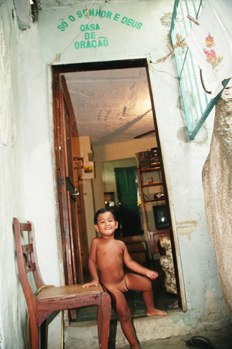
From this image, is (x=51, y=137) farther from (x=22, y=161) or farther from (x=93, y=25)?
(x=93, y=25)

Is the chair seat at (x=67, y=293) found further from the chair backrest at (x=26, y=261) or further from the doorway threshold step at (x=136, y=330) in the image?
the doorway threshold step at (x=136, y=330)

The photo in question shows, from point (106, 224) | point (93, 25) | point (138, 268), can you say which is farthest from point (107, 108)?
point (138, 268)

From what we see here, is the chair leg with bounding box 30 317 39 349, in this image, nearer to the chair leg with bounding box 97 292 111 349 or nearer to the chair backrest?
the chair backrest

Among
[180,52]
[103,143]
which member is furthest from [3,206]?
[103,143]

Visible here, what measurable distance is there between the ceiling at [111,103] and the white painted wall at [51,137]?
0.93 metres

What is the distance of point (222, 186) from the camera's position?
4.40 feet

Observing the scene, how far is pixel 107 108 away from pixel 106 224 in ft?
10.5

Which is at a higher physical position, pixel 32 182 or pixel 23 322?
pixel 32 182

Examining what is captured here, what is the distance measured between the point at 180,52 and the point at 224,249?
6.96 feet

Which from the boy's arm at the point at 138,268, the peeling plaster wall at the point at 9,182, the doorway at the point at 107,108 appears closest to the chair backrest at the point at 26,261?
the peeling plaster wall at the point at 9,182

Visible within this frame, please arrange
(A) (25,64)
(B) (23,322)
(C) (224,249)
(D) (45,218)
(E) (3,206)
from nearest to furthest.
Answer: (C) (224,249) < (E) (3,206) < (B) (23,322) < (D) (45,218) < (A) (25,64)

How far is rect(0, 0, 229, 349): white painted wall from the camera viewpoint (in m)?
2.10

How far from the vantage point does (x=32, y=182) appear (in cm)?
237

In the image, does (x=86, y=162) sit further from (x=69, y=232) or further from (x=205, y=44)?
(x=205, y=44)
